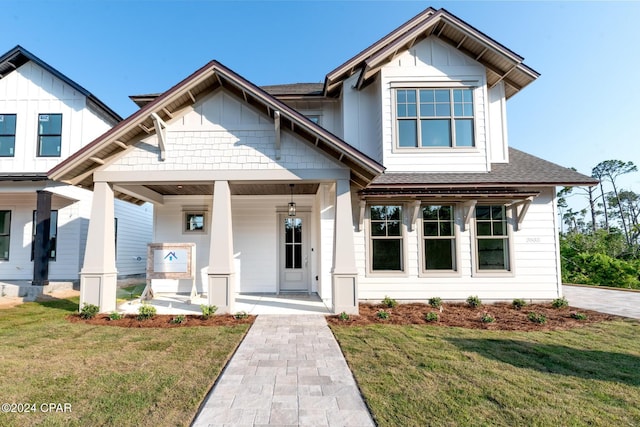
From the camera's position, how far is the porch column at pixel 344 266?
682 cm

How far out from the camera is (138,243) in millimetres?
14625

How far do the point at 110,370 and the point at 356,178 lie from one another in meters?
5.70

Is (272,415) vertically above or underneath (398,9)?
underneath

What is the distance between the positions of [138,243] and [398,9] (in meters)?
14.5

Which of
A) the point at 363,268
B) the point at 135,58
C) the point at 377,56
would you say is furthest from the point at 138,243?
the point at 377,56

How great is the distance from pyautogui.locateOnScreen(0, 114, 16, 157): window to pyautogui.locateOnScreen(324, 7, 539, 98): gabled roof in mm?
10389

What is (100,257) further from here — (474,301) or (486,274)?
(486,274)

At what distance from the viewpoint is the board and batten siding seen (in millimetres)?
8172

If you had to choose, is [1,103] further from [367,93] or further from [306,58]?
[306,58]

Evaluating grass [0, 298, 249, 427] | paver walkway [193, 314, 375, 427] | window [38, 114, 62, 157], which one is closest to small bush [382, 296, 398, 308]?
paver walkway [193, 314, 375, 427]

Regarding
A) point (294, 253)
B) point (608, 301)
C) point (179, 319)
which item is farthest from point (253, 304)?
point (608, 301)

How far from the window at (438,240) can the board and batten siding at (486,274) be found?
0.18m

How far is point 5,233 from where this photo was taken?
36.1ft

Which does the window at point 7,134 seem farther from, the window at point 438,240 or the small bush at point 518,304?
the small bush at point 518,304
